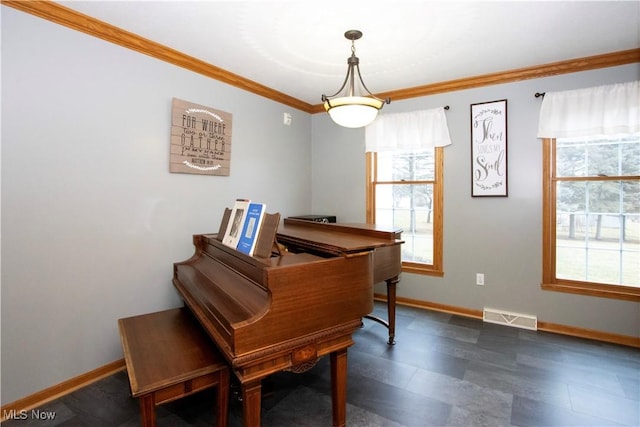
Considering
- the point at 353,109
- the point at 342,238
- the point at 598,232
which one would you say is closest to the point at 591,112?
the point at 598,232

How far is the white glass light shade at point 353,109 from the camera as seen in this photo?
6.93ft

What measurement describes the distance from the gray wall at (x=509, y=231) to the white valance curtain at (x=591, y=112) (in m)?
0.08

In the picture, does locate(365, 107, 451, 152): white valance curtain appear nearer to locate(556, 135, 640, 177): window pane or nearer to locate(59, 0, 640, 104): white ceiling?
locate(59, 0, 640, 104): white ceiling

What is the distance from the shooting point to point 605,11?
2094 millimetres

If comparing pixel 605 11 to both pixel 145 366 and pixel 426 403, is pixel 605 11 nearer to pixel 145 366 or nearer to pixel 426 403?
pixel 426 403

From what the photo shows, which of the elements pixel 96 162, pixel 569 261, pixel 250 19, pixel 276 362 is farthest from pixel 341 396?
pixel 569 261

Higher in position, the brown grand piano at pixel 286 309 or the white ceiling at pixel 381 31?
the white ceiling at pixel 381 31

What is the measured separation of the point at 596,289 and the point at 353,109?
8.98ft

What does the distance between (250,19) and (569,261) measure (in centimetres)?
343

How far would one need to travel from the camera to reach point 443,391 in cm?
212

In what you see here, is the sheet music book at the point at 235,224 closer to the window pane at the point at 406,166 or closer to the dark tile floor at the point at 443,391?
the dark tile floor at the point at 443,391

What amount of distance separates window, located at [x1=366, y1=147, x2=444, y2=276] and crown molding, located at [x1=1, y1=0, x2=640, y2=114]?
2.22ft
